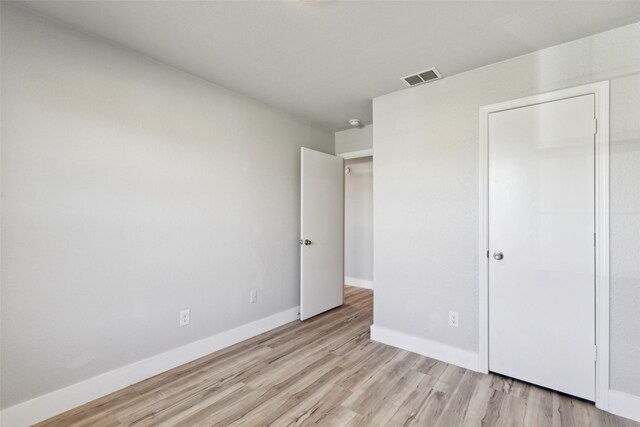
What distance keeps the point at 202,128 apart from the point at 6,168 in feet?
4.37

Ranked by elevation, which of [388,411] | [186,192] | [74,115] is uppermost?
[74,115]

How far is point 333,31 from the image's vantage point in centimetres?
195

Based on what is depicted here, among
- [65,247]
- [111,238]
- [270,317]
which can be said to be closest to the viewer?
[65,247]

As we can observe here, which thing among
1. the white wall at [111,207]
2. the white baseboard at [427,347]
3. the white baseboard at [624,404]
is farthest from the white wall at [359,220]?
the white baseboard at [624,404]

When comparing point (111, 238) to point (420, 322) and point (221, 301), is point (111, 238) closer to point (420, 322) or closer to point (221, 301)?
point (221, 301)

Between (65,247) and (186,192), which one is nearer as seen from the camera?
(65,247)

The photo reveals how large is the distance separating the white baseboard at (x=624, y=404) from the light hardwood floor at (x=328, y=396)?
0.17 ft

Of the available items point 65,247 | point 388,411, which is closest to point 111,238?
point 65,247

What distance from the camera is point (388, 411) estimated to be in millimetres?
1918

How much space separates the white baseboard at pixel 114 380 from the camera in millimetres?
1731

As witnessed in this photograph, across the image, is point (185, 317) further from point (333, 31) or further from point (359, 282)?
point (359, 282)

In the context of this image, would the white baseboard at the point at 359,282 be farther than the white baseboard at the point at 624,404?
Yes

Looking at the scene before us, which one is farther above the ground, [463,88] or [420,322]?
[463,88]

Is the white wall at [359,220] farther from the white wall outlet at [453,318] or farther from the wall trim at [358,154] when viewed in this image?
the white wall outlet at [453,318]
